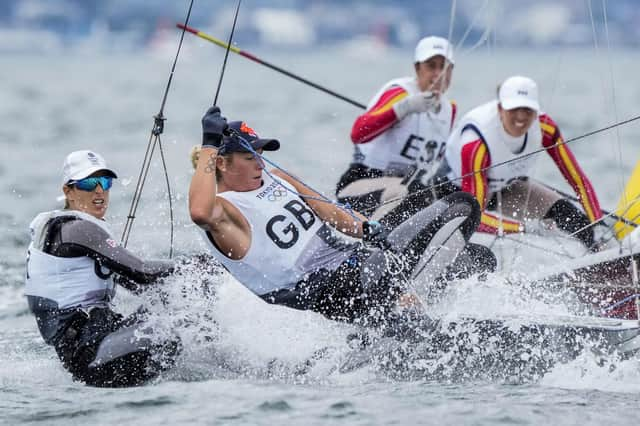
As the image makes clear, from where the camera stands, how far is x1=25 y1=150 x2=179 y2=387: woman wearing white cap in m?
4.86

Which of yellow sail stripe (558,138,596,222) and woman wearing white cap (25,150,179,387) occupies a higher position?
yellow sail stripe (558,138,596,222)

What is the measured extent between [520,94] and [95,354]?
2.59 meters

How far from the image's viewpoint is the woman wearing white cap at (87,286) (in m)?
4.86

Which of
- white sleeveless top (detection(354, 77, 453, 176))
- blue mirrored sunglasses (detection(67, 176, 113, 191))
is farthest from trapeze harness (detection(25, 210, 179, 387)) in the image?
white sleeveless top (detection(354, 77, 453, 176))

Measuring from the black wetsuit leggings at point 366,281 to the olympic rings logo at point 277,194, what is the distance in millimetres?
342

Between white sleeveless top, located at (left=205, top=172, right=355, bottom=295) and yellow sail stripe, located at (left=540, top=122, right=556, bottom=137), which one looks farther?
yellow sail stripe, located at (left=540, top=122, right=556, bottom=137)

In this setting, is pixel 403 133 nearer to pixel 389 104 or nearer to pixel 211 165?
pixel 389 104

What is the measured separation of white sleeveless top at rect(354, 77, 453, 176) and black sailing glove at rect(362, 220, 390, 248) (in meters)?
1.97

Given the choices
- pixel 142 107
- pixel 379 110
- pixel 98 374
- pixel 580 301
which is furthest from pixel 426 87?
pixel 142 107

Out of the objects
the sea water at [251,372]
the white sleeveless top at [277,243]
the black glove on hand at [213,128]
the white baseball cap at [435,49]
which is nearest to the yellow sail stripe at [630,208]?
the sea water at [251,372]

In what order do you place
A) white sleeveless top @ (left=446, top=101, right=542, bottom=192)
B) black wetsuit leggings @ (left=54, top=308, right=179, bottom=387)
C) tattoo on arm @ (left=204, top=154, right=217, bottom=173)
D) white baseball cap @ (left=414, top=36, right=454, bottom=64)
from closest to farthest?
tattoo on arm @ (left=204, top=154, right=217, bottom=173), black wetsuit leggings @ (left=54, top=308, right=179, bottom=387), white sleeveless top @ (left=446, top=101, right=542, bottom=192), white baseball cap @ (left=414, top=36, right=454, bottom=64)

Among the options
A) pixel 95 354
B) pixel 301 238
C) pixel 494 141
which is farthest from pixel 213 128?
pixel 494 141

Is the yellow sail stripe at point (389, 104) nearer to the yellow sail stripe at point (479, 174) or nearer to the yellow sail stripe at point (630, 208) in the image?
the yellow sail stripe at point (479, 174)

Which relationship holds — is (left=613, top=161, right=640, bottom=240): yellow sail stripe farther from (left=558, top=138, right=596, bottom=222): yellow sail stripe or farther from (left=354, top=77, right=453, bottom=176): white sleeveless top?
(left=354, top=77, right=453, bottom=176): white sleeveless top
